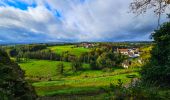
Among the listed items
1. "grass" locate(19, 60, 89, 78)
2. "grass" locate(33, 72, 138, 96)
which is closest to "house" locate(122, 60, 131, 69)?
"grass" locate(19, 60, 89, 78)

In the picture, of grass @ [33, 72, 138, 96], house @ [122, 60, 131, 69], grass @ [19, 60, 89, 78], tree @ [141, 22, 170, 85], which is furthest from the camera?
house @ [122, 60, 131, 69]

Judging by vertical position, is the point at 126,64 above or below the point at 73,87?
below

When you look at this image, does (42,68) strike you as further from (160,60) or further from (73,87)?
(160,60)

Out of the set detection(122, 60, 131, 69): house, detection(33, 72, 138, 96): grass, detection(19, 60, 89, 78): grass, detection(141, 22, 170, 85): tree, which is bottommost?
detection(19, 60, 89, 78): grass

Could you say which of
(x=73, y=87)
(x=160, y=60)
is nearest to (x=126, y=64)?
(x=73, y=87)

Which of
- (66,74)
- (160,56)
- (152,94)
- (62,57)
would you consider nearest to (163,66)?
(160,56)

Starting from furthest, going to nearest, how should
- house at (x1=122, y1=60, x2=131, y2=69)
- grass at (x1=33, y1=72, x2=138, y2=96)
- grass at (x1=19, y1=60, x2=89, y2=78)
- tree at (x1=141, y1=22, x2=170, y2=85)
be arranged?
house at (x1=122, y1=60, x2=131, y2=69) < grass at (x1=19, y1=60, x2=89, y2=78) < grass at (x1=33, y1=72, x2=138, y2=96) < tree at (x1=141, y1=22, x2=170, y2=85)

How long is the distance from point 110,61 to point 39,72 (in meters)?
33.7

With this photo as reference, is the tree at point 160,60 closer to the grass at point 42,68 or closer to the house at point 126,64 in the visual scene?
the grass at point 42,68

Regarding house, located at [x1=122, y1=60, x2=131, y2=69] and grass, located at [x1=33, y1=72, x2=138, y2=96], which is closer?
grass, located at [x1=33, y1=72, x2=138, y2=96]

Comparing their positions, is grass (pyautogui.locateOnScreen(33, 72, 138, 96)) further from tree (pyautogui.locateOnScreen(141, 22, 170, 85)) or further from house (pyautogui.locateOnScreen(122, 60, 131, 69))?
house (pyautogui.locateOnScreen(122, 60, 131, 69))

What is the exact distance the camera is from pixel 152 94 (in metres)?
9.04

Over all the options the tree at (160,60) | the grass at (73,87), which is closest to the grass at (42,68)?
the grass at (73,87)

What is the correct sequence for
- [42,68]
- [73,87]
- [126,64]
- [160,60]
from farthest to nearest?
[42,68] < [126,64] < [73,87] < [160,60]
